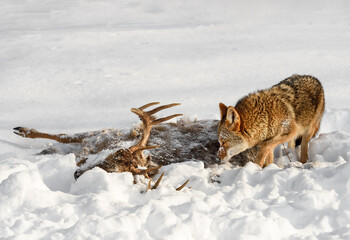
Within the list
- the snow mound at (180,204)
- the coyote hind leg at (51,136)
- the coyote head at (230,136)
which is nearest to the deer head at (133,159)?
the snow mound at (180,204)

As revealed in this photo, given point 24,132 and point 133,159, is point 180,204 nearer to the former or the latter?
point 133,159

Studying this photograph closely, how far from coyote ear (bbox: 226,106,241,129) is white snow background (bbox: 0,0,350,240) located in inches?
15.7

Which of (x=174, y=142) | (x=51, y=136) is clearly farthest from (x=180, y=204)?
(x=51, y=136)

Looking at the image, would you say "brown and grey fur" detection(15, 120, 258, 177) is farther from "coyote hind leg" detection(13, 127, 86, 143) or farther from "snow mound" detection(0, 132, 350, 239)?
"snow mound" detection(0, 132, 350, 239)

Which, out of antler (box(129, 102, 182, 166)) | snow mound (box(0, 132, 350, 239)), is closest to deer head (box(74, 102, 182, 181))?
antler (box(129, 102, 182, 166))

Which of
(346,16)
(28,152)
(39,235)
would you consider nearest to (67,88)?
(28,152)

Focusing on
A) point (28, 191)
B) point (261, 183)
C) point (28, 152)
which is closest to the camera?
point (28, 191)

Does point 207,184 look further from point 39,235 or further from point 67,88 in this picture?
point 67,88

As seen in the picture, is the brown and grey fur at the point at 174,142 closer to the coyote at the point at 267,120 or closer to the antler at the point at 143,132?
the antler at the point at 143,132

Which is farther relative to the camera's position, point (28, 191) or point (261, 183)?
point (261, 183)

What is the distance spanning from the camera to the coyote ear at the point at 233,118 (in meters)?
4.08

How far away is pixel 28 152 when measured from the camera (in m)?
5.57

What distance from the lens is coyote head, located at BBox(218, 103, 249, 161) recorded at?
417 cm

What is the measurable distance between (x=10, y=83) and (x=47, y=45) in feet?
7.85
